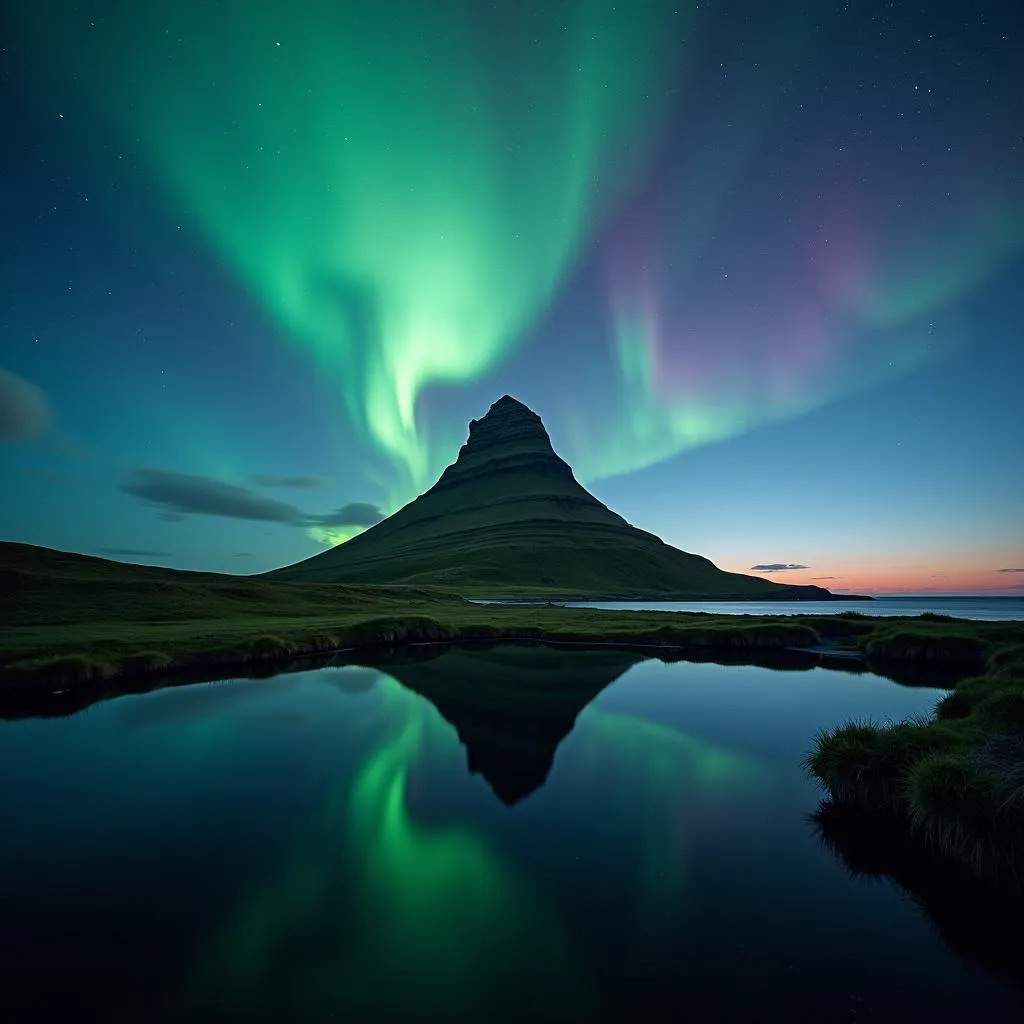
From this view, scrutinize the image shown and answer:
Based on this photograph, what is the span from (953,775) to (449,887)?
13674 millimetres

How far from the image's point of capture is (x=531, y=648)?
59.8 meters

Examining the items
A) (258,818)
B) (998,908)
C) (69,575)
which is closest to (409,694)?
(258,818)

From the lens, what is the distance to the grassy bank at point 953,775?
12125 mm

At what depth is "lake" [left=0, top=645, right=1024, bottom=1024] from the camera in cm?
916

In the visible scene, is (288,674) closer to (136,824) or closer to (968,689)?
(136,824)

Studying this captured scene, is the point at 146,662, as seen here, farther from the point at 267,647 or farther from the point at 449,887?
the point at 449,887

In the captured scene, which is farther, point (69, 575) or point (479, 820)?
point (69, 575)

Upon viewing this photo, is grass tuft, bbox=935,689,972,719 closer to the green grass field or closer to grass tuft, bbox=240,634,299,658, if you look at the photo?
the green grass field

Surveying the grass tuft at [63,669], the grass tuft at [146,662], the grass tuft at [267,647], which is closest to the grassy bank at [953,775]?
the grass tuft at [63,669]

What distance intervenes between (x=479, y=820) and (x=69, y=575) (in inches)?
3332

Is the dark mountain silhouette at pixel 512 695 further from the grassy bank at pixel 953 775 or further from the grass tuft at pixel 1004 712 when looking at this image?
the grass tuft at pixel 1004 712

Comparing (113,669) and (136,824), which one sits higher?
(113,669)

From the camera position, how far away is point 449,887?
1325 centimetres

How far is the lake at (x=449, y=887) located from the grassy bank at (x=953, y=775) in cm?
137
